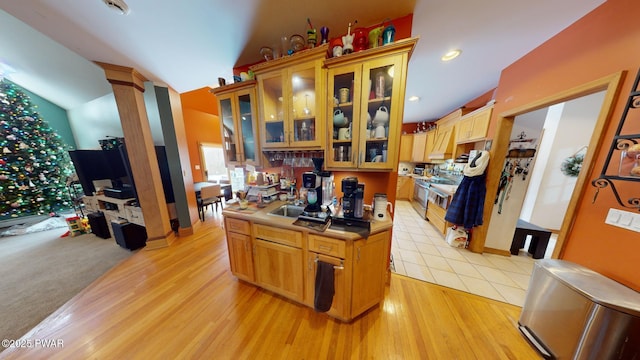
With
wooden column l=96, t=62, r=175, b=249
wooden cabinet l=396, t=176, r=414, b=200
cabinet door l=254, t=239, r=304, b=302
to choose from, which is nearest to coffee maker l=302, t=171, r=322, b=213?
cabinet door l=254, t=239, r=304, b=302

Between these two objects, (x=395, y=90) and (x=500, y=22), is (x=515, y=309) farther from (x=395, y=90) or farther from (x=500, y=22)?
(x=500, y=22)

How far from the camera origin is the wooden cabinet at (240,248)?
5.79 ft

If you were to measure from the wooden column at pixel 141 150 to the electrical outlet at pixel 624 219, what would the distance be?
16.6 ft

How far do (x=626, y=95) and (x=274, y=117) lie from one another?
2835 millimetres

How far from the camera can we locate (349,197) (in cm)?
151

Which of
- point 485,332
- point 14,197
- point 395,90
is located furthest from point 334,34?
point 14,197

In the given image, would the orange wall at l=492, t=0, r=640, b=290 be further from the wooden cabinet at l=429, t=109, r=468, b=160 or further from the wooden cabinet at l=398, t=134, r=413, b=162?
the wooden cabinet at l=398, t=134, r=413, b=162

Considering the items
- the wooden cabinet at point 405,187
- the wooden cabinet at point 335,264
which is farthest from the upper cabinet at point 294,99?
the wooden cabinet at point 405,187

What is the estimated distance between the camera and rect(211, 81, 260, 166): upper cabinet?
192 centimetres

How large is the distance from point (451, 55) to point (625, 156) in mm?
1703

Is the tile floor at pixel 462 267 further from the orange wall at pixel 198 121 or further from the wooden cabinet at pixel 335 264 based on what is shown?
the orange wall at pixel 198 121

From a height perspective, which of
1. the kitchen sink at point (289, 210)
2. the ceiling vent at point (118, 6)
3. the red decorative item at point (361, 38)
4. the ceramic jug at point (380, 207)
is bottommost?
the kitchen sink at point (289, 210)

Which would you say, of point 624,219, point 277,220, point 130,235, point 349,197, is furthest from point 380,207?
point 130,235

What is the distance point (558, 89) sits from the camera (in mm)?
1640
